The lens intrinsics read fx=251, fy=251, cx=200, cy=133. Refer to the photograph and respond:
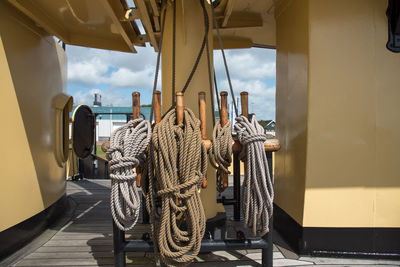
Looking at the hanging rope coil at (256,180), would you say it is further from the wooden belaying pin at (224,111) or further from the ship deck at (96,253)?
the ship deck at (96,253)

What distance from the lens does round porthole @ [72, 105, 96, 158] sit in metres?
3.25

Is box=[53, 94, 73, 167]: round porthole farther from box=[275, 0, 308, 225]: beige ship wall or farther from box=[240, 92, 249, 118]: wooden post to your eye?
box=[275, 0, 308, 225]: beige ship wall

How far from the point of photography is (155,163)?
129 cm

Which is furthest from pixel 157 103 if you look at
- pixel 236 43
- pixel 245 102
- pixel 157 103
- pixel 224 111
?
pixel 236 43

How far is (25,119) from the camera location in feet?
7.14

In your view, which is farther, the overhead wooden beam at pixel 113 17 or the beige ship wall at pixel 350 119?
the overhead wooden beam at pixel 113 17

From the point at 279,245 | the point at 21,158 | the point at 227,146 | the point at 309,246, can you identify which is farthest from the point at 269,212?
the point at 21,158

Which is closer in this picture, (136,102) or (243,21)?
(136,102)

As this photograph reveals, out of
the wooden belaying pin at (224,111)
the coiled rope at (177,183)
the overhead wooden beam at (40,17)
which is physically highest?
the overhead wooden beam at (40,17)

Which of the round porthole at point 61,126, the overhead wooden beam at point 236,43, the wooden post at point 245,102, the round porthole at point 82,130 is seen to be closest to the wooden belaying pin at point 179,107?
the wooden post at point 245,102

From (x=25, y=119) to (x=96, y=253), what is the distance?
1.29m

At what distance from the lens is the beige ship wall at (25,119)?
1.94 m

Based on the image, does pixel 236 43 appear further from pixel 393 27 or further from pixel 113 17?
pixel 393 27

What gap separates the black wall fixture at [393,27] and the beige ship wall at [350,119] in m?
0.03
